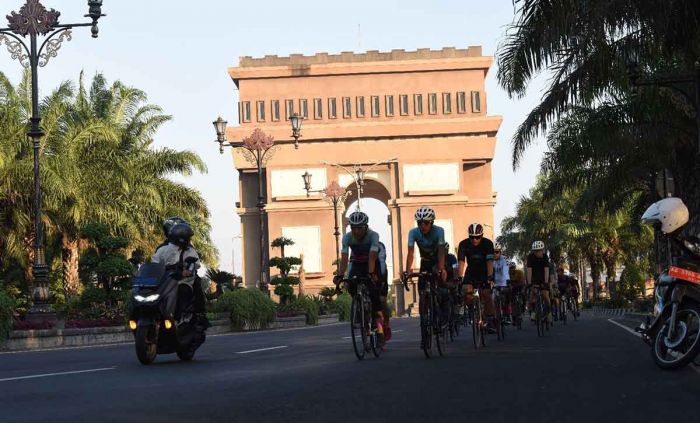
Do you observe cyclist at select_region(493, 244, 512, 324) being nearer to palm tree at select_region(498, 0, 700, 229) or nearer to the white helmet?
palm tree at select_region(498, 0, 700, 229)

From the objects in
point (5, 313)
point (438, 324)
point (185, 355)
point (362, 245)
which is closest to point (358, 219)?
point (362, 245)

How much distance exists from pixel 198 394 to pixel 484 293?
8150 mm

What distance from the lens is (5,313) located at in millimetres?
21438

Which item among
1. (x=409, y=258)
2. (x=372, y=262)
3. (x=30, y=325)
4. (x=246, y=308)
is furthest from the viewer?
(x=246, y=308)

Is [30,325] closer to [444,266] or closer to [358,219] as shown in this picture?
[444,266]

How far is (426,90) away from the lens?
100688mm

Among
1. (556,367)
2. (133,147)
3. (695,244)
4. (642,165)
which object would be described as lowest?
(556,367)

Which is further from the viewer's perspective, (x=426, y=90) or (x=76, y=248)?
(x=426, y=90)

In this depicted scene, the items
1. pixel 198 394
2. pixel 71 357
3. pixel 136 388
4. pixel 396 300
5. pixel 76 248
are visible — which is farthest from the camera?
pixel 396 300

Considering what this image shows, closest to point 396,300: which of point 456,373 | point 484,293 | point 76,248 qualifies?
point 76,248

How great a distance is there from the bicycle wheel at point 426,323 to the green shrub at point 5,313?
393 inches

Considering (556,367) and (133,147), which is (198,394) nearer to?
(556,367)

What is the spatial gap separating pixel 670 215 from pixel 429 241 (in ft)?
14.5

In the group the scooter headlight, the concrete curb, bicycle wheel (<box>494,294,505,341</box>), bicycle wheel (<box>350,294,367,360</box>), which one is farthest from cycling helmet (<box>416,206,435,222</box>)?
the concrete curb
